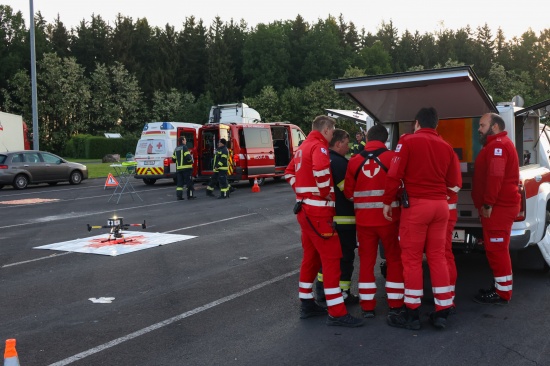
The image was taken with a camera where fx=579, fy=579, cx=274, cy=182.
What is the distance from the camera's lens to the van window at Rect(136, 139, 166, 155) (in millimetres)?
22625

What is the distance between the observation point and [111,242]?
1011 centimetres

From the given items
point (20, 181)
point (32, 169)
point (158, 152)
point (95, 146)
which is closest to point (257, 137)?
point (158, 152)

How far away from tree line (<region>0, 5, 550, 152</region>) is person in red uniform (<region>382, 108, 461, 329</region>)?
52438 mm

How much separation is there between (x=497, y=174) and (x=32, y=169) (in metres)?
20.6

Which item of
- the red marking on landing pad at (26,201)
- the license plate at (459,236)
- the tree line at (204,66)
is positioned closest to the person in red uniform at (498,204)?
the license plate at (459,236)

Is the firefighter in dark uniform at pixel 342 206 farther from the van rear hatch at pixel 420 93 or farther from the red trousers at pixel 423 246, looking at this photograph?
the van rear hatch at pixel 420 93

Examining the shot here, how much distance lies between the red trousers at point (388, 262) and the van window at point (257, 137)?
15438 mm

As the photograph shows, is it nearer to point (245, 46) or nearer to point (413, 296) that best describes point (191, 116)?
point (245, 46)

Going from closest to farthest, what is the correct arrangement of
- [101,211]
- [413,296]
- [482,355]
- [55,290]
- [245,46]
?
1. [482,355]
2. [413,296]
3. [55,290]
4. [101,211]
5. [245,46]

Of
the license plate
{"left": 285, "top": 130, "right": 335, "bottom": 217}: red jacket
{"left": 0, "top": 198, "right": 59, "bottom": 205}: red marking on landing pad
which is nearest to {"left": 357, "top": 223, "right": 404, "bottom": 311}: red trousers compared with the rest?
{"left": 285, "top": 130, "right": 335, "bottom": 217}: red jacket

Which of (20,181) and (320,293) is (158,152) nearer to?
(20,181)

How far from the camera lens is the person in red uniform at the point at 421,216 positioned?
5281 millimetres

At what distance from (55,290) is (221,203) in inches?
373

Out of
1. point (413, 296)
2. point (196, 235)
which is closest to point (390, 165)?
point (413, 296)
